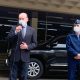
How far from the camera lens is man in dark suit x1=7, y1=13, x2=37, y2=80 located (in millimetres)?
8789

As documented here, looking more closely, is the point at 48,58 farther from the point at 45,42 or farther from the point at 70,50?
the point at 70,50

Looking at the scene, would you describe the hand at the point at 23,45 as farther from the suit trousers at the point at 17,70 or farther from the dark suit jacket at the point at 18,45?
the suit trousers at the point at 17,70

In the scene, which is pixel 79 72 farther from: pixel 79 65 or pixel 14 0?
pixel 14 0

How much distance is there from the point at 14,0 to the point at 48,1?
4.73 ft

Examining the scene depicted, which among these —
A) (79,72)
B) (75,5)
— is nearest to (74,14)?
(75,5)

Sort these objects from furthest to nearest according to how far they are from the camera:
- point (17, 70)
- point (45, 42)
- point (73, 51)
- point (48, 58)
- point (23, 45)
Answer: point (45, 42)
point (48, 58)
point (73, 51)
point (17, 70)
point (23, 45)

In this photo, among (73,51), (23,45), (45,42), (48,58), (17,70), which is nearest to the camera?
(23,45)

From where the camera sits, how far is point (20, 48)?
8.81 metres

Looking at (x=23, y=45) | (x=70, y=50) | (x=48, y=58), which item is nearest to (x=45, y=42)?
(x=48, y=58)

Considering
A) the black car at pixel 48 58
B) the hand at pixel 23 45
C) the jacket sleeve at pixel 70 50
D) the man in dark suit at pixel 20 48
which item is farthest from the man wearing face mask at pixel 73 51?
the black car at pixel 48 58

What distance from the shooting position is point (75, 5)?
1819cm

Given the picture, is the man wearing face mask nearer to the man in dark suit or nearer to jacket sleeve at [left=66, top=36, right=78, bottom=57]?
jacket sleeve at [left=66, top=36, right=78, bottom=57]

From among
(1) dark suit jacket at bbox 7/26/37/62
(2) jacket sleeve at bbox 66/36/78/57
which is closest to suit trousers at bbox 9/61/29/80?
(1) dark suit jacket at bbox 7/26/37/62

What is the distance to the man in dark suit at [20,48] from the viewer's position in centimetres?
879
